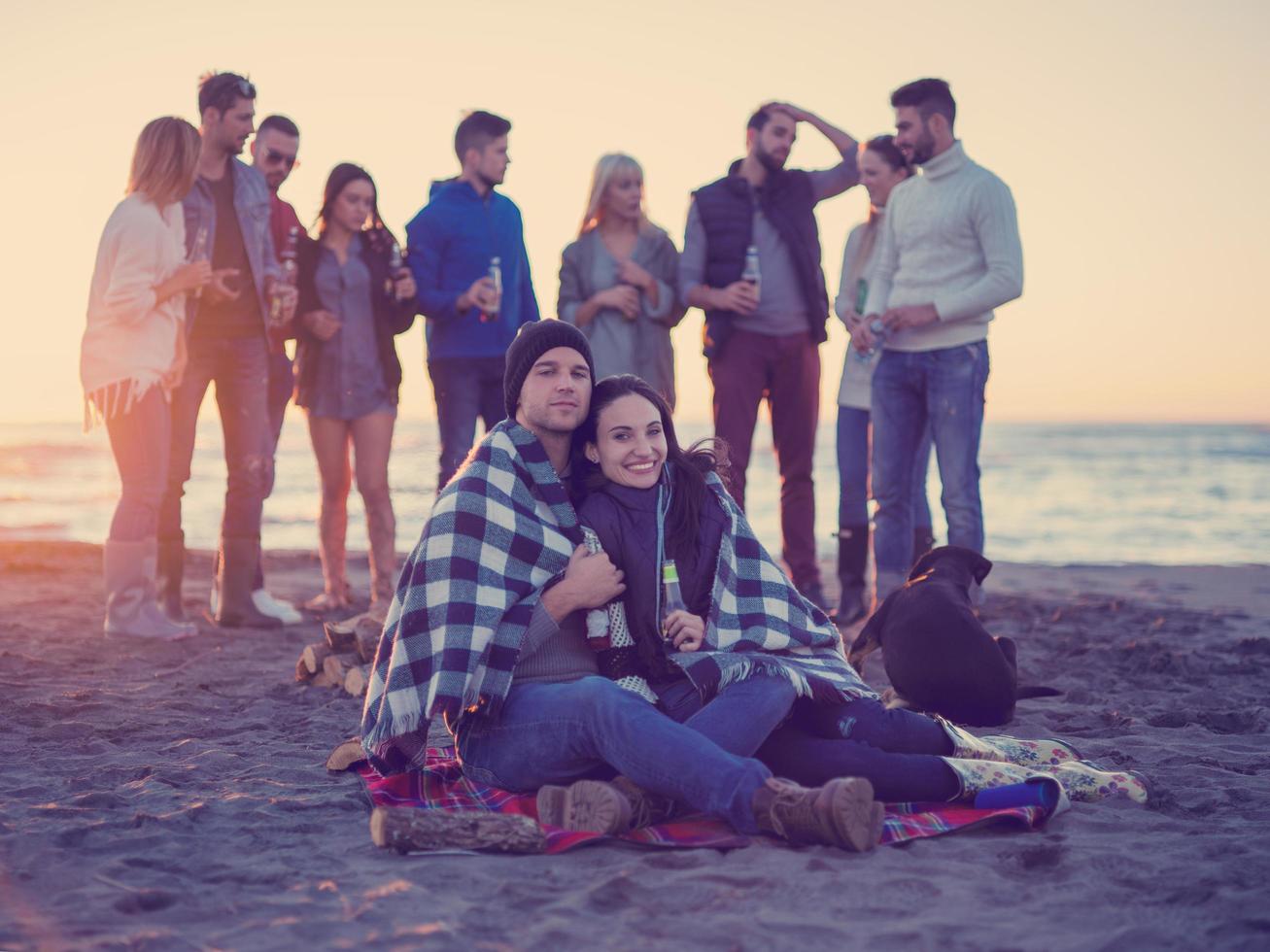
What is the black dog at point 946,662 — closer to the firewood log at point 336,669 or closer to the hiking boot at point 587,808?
the hiking boot at point 587,808

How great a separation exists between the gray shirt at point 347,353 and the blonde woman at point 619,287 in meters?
1.05

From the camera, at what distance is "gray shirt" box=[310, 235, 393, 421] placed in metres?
6.49

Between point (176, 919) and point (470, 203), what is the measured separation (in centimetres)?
456

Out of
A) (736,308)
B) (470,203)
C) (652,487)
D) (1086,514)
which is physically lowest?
(1086,514)

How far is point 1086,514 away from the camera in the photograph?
15.7 m

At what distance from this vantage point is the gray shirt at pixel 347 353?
6.49m

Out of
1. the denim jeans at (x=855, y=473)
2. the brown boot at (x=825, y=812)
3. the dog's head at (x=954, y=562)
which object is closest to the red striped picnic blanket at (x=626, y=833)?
the brown boot at (x=825, y=812)

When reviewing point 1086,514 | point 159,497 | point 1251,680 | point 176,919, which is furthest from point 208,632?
point 1086,514

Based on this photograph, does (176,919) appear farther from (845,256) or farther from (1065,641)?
(845,256)

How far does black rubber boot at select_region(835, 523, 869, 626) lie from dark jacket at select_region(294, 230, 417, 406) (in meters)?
2.51

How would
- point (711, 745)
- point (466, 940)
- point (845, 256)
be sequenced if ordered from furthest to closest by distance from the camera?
point (845, 256), point (711, 745), point (466, 940)

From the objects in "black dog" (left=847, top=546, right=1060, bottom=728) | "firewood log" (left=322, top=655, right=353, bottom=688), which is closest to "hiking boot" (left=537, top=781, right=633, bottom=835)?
"black dog" (left=847, top=546, right=1060, bottom=728)

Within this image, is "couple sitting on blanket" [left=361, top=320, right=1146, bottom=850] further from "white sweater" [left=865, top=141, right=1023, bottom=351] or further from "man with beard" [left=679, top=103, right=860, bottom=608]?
"man with beard" [left=679, top=103, right=860, bottom=608]

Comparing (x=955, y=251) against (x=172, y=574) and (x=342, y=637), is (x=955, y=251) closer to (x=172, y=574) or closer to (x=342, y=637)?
(x=342, y=637)
